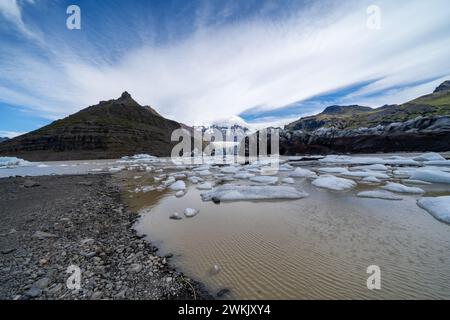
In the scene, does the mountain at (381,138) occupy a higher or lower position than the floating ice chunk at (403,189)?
Result: higher

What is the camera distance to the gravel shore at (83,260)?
2.88m

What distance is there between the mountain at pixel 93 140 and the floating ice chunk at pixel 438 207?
68.0 m

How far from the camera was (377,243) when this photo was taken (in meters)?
4.43

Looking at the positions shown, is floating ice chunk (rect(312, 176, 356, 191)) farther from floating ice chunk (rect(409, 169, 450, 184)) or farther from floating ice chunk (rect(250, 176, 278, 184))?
floating ice chunk (rect(409, 169, 450, 184))

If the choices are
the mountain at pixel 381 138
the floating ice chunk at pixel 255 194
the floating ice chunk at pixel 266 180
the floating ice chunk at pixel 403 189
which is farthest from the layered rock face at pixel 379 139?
the floating ice chunk at pixel 255 194

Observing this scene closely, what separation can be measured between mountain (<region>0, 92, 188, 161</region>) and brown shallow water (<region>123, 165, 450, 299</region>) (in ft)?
211

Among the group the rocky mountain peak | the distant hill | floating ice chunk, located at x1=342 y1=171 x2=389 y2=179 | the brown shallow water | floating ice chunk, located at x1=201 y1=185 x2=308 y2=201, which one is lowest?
the brown shallow water

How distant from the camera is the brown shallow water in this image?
304 centimetres

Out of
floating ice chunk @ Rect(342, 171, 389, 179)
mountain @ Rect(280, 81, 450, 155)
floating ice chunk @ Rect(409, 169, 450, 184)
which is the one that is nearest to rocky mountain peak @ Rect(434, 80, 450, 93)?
mountain @ Rect(280, 81, 450, 155)

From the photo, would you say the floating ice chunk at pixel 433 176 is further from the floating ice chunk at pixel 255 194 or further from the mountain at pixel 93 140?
the mountain at pixel 93 140

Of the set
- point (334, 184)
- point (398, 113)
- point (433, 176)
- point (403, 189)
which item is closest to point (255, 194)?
point (334, 184)

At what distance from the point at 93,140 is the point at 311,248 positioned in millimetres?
75577

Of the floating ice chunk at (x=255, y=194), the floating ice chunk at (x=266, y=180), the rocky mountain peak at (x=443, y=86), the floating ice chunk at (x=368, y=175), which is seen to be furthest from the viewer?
the rocky mountain peak at (x=443, y=86)

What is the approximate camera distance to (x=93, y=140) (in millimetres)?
63688
